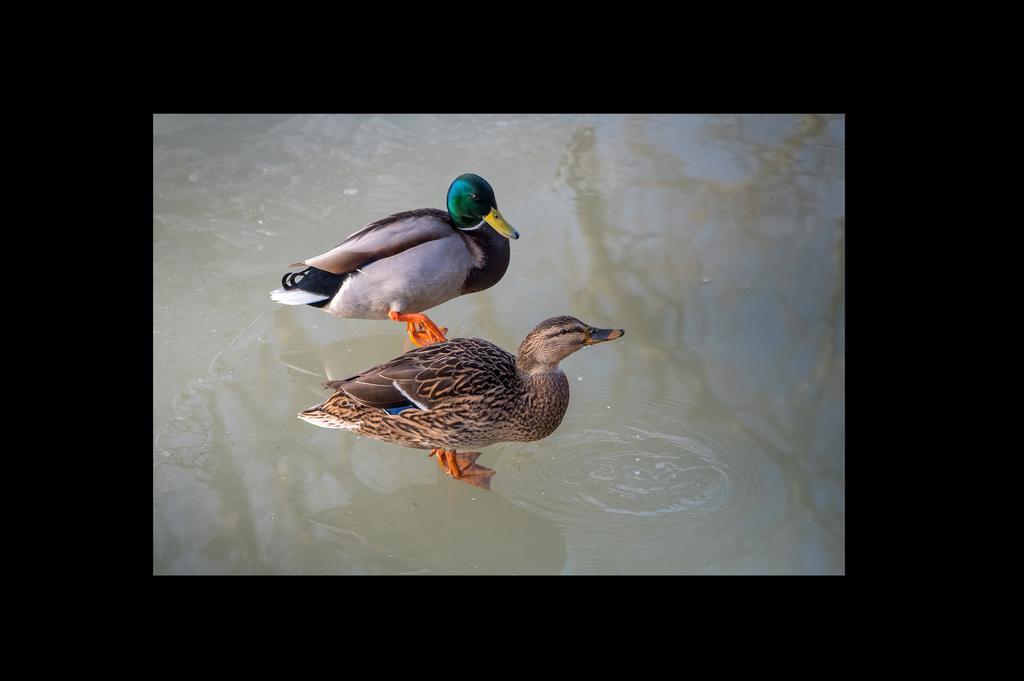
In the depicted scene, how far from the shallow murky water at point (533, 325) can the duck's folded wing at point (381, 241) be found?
0.36m

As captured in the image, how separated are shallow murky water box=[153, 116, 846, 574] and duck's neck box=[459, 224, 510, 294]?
5.6 inches

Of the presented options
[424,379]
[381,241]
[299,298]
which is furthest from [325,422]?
[381,241]

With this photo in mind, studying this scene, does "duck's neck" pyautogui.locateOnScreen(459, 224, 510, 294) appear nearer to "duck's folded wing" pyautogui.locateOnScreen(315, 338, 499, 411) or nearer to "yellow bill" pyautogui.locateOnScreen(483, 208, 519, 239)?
"yellow bill" pyautogui.locateOnScreen(483, 208, 519, 239)

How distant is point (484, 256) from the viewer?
430cm

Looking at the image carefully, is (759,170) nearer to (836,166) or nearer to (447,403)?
(836,166)

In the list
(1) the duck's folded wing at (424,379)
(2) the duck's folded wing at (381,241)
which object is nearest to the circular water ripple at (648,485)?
(1) the duck's folded wing at (424,379)

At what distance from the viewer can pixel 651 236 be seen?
478 cm

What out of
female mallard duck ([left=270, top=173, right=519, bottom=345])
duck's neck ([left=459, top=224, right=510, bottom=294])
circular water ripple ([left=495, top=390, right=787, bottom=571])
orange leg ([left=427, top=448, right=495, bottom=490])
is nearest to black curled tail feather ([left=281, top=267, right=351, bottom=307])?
female mallard duck ([left=270, top=173, right=519, bottom=345])

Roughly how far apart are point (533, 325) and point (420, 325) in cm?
51

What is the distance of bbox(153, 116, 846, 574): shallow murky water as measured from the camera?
3.14m

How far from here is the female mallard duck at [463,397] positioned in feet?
10.8

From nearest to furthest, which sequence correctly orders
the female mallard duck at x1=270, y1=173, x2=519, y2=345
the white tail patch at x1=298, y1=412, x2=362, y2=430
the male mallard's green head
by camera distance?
the white tail patch at x1=298, y1=412, x2=362, y2=430 → the female mallard duck at x1=270, y1=173, x2=519, y2=345 → the male mallard's green head

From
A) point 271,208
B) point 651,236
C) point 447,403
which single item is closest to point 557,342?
point 447,403

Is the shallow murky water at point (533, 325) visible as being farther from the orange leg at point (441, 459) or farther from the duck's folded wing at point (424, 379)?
the duck's folded wing at point (424, 379)
